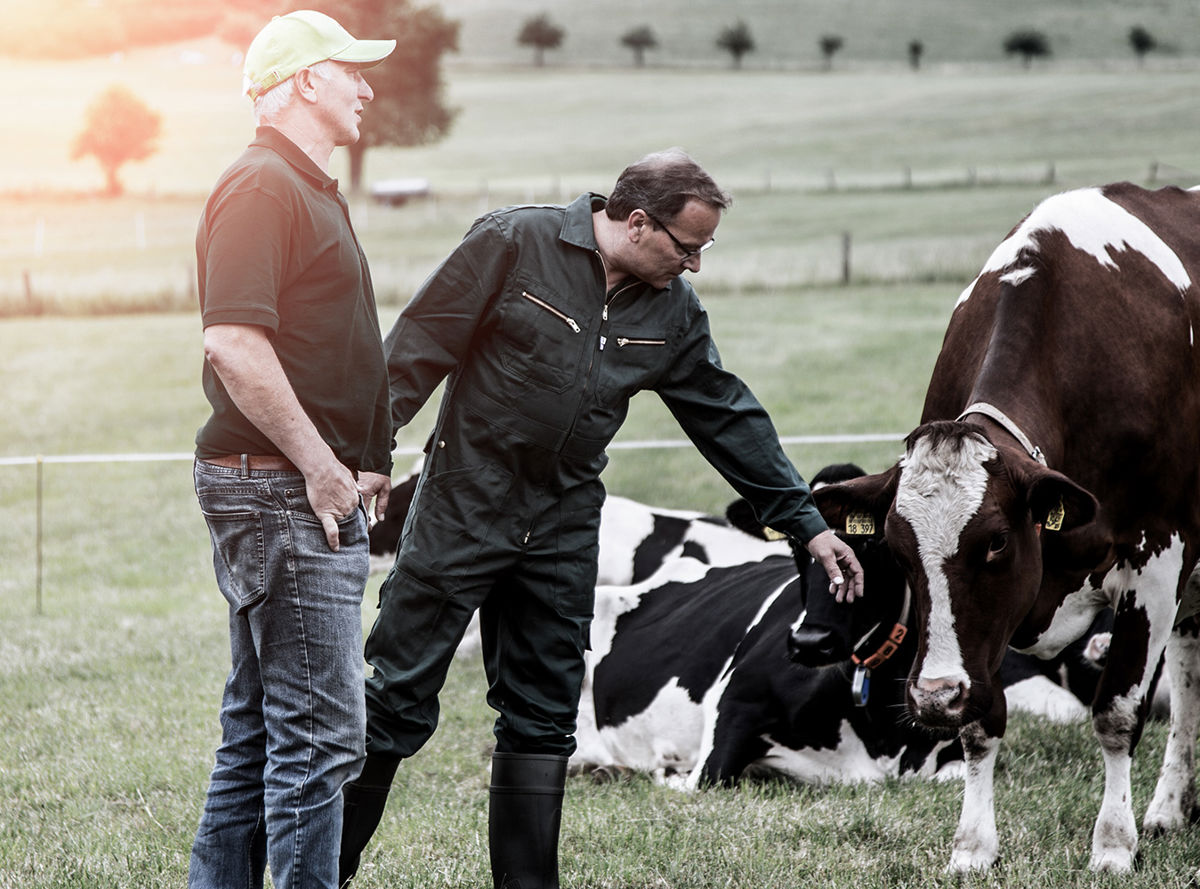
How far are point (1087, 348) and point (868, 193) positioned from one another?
39.7 meters

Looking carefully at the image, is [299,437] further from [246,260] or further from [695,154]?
[695,154]

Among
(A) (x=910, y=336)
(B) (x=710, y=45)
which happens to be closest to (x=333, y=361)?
(A) (x=910, y=336)

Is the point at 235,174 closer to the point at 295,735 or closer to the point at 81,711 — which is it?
the point at 295,735

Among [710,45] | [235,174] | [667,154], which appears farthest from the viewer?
[710,45]

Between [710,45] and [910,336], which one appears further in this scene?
[710,45]

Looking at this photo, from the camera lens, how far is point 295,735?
3.21 meters

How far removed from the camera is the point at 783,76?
7238cm

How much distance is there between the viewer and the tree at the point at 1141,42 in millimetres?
54844

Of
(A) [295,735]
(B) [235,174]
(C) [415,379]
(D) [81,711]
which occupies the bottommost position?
(D) [81,711]

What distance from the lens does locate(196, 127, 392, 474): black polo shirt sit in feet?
9.76

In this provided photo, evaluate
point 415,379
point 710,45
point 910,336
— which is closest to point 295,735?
point 415,379

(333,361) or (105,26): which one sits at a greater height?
(105,26)

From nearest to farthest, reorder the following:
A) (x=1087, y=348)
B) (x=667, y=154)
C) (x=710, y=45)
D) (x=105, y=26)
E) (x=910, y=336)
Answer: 1. (x=667, y=154)
2. (x=1087, y=348)
3. (x=910, y=336)
4. (x=105, y=26)
5. (x=710, y=45)

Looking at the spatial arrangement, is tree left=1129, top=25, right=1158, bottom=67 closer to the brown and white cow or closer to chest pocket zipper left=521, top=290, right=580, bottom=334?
the brown and white cow
